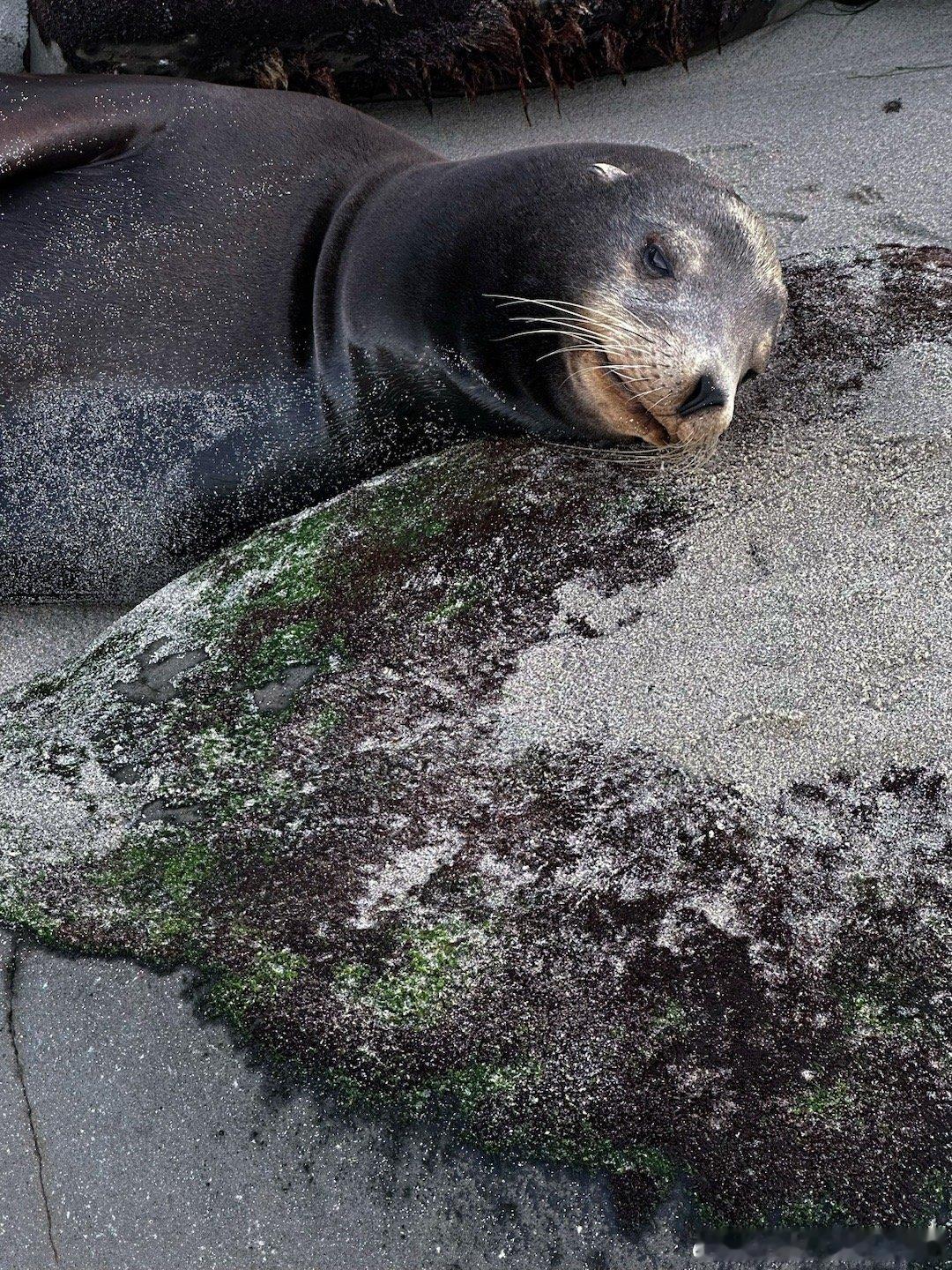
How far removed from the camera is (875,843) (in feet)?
8.29

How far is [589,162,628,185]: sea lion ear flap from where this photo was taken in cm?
371

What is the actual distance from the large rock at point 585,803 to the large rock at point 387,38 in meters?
2.41

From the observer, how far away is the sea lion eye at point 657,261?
3502 mm

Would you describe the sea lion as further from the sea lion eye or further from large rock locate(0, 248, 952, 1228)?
large rock locate(0, 248, 952, 1228)

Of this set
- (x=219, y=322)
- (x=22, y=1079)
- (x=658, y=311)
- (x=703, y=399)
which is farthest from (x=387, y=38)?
(x=22, y=1079)

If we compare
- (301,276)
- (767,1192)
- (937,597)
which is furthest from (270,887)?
(301,276)

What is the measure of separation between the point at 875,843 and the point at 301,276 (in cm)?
248

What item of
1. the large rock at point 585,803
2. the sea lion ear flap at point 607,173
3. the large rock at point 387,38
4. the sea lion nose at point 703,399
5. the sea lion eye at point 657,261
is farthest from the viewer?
the large rock at point 387,38

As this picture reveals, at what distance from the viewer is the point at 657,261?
3.53 m

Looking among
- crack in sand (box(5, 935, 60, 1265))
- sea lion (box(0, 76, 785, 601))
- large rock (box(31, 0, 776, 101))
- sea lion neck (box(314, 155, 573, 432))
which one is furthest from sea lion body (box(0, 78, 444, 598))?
crack in sand (box(5, 935, 60, 1265))

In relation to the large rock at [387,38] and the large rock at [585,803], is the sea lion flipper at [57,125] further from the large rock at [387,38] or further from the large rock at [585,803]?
the large rock at [585,803]

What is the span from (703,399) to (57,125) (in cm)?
210

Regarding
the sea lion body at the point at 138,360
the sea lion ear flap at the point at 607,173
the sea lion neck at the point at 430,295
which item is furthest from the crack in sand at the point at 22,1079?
the sea lion ear flap at the point at 607,173

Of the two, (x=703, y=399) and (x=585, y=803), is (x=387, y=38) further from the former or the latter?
(x=585, y=803)
